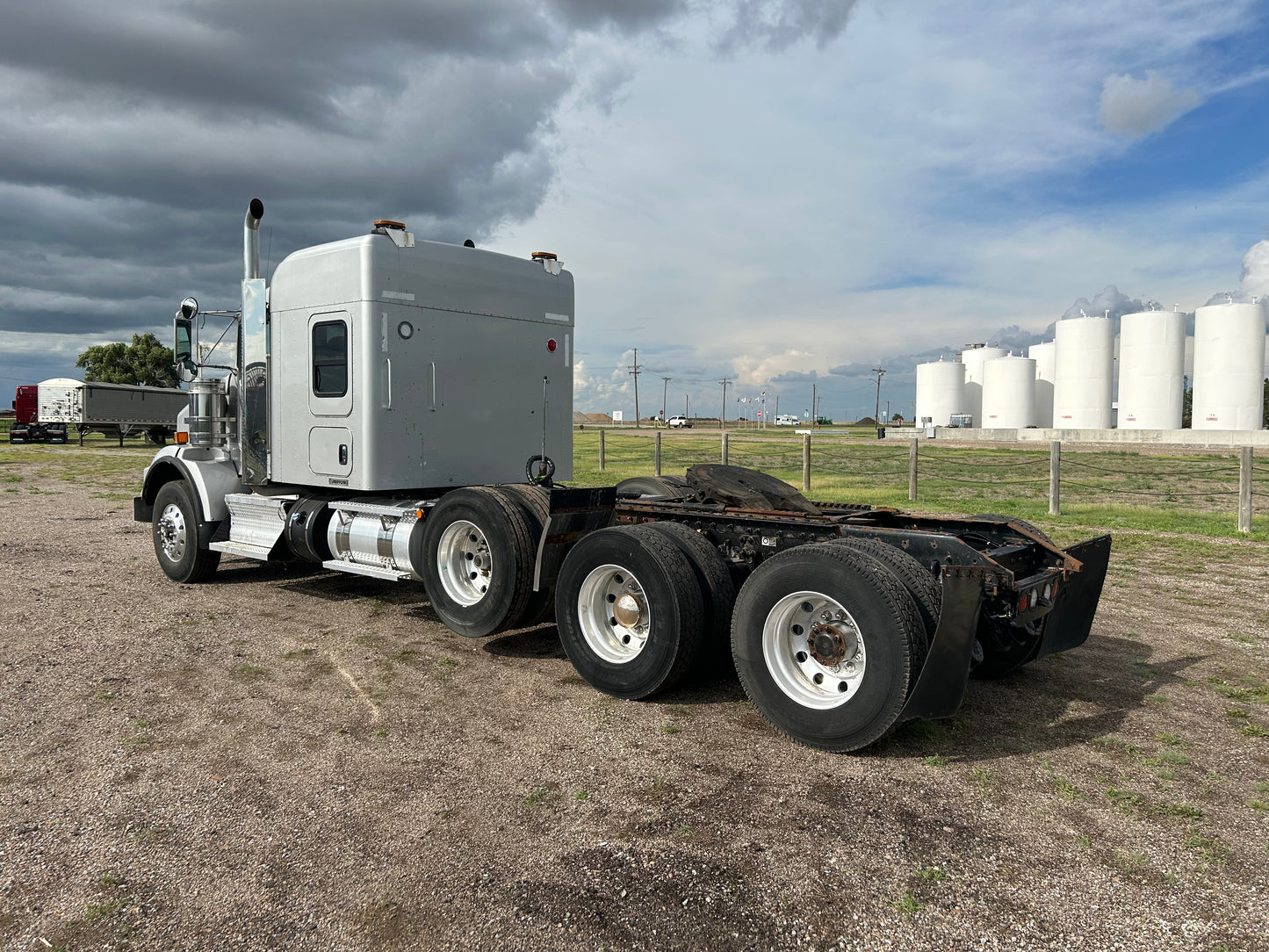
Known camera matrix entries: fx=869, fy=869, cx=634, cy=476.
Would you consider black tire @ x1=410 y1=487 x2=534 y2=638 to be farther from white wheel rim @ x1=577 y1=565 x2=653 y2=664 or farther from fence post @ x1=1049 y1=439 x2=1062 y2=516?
fence post @ x1=1049 y1=439 x2=1062 y2=516

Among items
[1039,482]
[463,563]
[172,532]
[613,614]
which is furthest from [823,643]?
[1039,482]

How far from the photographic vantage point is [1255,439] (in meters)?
44.9

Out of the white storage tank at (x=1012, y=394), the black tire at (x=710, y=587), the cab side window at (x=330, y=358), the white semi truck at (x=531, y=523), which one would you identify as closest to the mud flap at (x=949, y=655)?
the white semi truck at (x=531, y=523)

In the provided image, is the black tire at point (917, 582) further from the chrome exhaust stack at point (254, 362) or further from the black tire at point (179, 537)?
the black tire at point (179, 537)

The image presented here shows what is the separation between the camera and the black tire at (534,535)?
21.5ft

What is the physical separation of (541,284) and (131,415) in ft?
156

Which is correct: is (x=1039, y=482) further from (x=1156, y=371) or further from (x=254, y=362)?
(x=1156, y=371)

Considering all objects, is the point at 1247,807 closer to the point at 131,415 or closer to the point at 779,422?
the point at 131,415

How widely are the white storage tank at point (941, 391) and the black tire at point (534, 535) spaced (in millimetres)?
69879

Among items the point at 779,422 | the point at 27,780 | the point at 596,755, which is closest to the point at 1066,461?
the point at 596,755

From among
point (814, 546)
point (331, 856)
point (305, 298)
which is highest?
point (305, 298)

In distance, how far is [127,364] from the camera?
75750mm

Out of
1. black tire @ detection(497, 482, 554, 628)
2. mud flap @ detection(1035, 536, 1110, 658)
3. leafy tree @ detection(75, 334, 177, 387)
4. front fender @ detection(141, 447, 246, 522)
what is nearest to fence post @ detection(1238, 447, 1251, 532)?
mud flap @ detection(1035, 536, 1110, 658)

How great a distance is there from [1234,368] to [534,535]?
188ft
